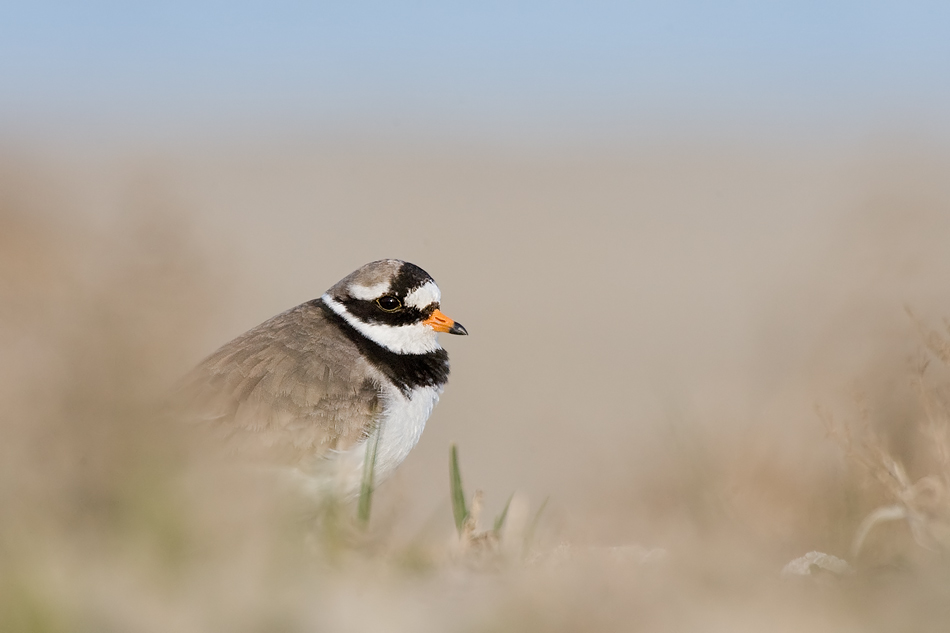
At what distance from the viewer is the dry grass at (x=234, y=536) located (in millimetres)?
2381

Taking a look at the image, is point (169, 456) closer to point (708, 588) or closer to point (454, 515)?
point (454, 515)

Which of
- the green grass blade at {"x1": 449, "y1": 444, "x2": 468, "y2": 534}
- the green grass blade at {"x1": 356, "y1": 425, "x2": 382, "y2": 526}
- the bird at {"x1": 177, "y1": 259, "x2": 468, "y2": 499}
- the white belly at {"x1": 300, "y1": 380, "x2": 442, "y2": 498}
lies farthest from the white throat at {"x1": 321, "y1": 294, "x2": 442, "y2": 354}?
the green grass blade at {"x1": 449, "y1": 444, "x2": 468, "y2": 534}

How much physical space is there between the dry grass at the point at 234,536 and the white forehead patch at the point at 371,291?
1.16 m

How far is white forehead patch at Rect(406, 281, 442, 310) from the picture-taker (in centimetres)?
494

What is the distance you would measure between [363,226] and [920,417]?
→ 1519cm

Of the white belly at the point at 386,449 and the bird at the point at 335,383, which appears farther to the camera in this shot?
the bird at the point at 335,383

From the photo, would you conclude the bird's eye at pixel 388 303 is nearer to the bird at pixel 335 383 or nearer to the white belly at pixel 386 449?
the bird at pixel 335 383

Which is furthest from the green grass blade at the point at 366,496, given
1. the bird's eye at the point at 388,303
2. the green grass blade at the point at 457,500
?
the bird's eye at the point at 388,303

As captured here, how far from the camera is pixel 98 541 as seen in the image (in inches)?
107

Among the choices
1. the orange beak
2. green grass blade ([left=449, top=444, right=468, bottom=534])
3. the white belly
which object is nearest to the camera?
green grass blade ([left=449, top=444, right=468, bottom=534])

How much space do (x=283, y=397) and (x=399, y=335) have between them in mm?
805

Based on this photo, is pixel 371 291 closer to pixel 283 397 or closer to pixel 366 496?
pixel 283 397

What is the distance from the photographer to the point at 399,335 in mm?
4898

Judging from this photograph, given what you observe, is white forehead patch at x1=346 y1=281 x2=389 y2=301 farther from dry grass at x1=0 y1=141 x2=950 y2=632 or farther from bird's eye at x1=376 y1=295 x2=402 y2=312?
dry grass at x1=0 y1=141 x2=950 y2=632
